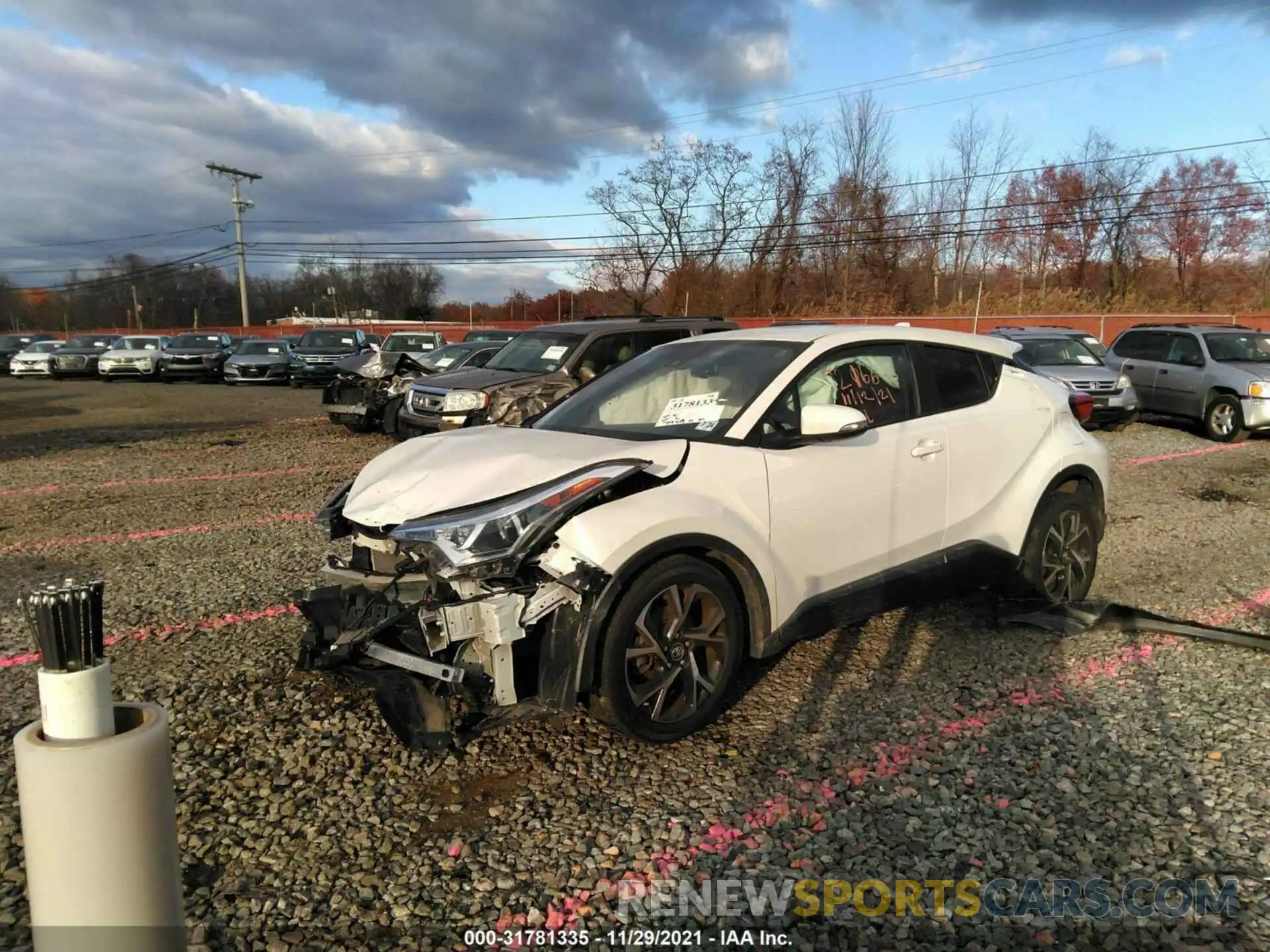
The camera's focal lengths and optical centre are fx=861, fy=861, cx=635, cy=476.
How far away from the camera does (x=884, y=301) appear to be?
1822 inches

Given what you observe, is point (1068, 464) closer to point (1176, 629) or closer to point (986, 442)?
point (986, 442)

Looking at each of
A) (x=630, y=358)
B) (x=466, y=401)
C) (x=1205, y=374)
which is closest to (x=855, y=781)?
(x=630, y=358)

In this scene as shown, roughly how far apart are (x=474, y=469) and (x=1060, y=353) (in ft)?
47.5

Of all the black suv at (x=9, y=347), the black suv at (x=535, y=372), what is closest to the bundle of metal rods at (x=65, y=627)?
the black suv at (x=535, y=372)

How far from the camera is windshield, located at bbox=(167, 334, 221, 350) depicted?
1109 inches

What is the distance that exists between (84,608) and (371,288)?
3490 inches

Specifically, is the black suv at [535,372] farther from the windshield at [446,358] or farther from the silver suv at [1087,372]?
the silver suv at [1087,372]

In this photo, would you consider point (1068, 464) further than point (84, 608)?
Yes

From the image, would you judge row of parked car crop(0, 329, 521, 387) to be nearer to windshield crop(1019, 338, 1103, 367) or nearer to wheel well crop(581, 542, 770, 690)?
windshield crop(1019, 338, 1103, 367)

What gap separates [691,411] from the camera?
13.6 ft

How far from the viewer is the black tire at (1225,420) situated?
Answer: 13.4 metres

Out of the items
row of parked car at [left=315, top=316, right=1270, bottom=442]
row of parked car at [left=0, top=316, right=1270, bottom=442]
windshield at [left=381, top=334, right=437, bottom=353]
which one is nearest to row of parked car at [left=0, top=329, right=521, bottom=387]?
windshield at [left=381, top=334, right=437, bottom=353]

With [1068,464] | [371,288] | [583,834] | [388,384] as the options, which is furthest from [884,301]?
[371,288]

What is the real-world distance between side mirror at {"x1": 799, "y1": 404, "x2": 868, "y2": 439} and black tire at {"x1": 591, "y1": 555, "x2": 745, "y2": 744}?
2.59ft
